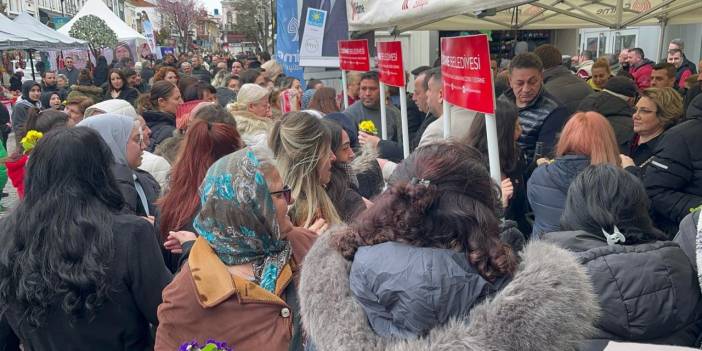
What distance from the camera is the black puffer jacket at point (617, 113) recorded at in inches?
189

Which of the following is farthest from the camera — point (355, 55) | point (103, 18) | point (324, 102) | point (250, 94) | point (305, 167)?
point (103, 18)

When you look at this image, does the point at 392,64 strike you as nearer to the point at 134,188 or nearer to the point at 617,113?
the point at 617,113

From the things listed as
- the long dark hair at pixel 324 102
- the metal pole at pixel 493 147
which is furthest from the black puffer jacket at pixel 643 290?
the long dark hair at pixel 324 102

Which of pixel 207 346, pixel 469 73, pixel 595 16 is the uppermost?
pixel 595 16

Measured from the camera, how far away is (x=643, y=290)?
2.01m

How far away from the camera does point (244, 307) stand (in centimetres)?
196

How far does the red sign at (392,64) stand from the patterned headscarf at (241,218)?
10.3ft

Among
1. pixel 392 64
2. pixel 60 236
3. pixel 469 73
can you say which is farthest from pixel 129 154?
pixel 392 64

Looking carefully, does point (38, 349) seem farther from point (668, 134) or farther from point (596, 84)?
point (596, 84)

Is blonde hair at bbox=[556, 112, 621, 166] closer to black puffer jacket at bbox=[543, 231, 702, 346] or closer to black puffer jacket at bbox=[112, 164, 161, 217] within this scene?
black puffer jacket at bbox=[543, 231, 702, 346]

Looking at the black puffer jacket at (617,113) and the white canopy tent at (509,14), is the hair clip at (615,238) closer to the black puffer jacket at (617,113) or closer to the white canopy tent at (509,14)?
the white canopy tent at (509,14)

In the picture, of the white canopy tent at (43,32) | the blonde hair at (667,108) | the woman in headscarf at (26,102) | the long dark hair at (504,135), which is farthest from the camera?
the white canopy tent at (43,32)

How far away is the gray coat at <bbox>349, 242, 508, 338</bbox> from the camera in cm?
146

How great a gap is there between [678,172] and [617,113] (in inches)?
53.5
